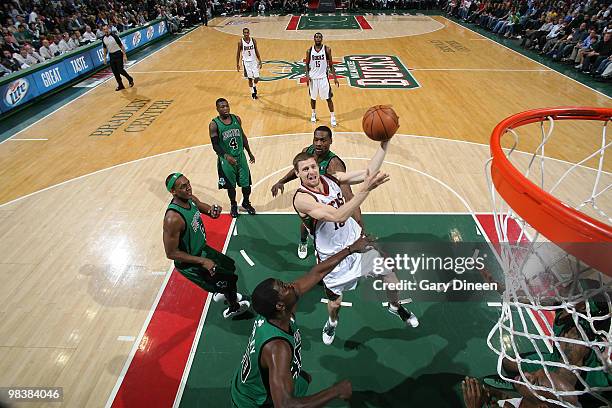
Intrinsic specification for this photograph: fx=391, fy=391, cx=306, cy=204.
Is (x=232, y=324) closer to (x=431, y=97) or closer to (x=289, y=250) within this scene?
(x=289, y=250)

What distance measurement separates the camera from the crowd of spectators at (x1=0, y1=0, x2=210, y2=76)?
477 inches

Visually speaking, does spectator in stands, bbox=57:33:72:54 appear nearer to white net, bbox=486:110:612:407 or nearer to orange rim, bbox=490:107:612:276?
white net, bbox=486:110:612:407

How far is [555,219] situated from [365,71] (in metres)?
11.5

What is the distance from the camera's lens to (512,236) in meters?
4.04

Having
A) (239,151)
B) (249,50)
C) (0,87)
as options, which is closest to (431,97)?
(249,50)

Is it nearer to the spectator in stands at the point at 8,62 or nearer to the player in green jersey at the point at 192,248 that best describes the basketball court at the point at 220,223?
the player in green jersey at the point at 192,248

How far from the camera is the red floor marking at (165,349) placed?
11.4ft

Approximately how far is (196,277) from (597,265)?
10.4ft

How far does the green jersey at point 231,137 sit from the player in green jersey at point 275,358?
3.14 meters

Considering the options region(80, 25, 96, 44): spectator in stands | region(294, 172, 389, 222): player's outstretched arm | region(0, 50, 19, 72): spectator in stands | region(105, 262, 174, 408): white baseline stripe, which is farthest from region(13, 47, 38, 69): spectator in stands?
region(294, 172, 389, 222): player's outstretched arm

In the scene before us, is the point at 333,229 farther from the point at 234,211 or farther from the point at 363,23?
the point at 363,23

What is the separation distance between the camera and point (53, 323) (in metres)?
4.27

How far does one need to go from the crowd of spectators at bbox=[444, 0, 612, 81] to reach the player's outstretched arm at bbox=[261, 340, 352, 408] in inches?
511

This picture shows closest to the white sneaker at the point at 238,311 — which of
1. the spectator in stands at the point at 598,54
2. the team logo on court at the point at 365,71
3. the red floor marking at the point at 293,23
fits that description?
the team logo on court at the point at 365,71
